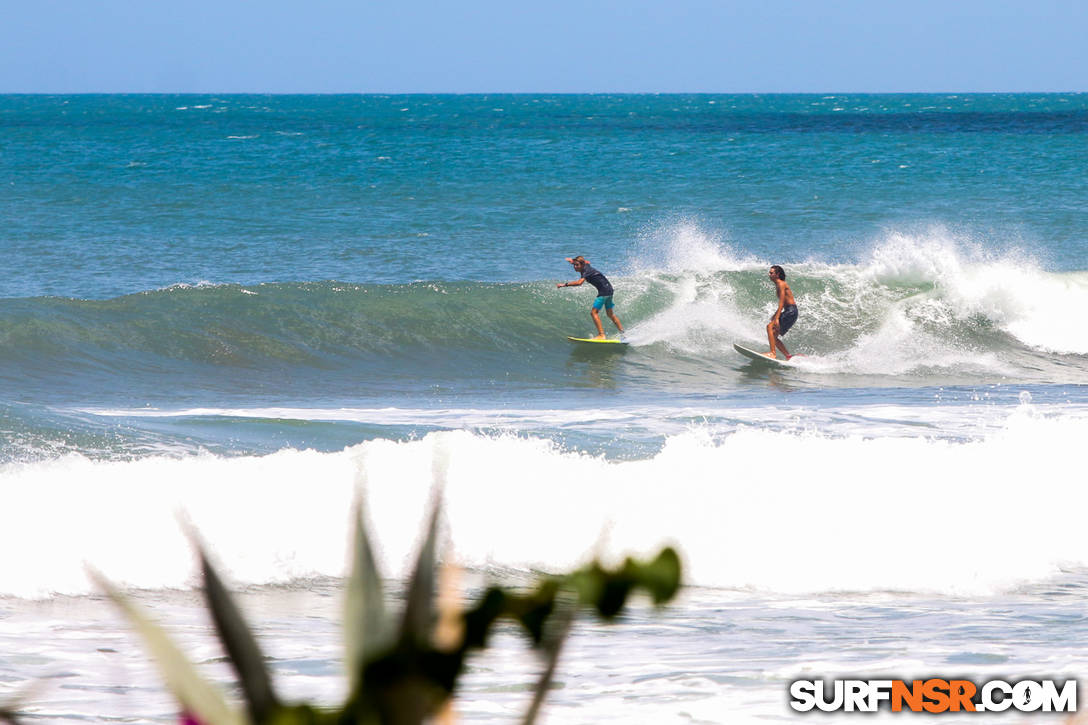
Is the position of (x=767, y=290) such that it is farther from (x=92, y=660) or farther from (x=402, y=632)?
(x=402, y=632)

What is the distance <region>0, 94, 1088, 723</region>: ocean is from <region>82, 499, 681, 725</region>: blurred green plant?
0.12 metres

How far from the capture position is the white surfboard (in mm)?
16719

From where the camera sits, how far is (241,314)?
18.5 metres

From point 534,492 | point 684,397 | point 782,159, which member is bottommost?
point 534,492

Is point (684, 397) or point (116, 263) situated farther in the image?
point (116, 263)

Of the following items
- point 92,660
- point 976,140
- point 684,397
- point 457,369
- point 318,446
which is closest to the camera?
point 92,660

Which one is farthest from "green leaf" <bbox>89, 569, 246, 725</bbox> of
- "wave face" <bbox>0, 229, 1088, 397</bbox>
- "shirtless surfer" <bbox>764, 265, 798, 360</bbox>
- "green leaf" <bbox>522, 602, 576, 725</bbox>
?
"shirtless surfer" <bbox>764, 265, 798, 360</bbox>

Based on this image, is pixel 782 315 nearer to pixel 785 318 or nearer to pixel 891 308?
pixel 785 318

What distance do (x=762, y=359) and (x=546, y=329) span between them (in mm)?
3973

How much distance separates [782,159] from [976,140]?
66.4 ft

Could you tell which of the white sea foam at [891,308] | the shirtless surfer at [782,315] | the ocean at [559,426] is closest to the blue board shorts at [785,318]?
the shirtless surfer at [782,315]

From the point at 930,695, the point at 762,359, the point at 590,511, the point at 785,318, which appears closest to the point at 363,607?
the point at 930,695

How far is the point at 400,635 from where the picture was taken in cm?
65

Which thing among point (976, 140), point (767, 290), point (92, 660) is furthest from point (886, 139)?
point (92, 660)
